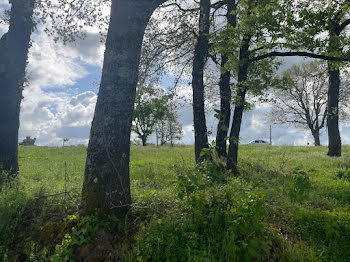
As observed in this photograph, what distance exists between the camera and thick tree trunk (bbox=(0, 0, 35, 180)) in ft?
25.3

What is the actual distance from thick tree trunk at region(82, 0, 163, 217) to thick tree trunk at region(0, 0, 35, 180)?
177 inches

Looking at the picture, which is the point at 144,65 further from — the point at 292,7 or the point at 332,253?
the point at 332,253

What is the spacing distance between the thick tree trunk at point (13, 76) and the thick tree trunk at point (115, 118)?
177 inches

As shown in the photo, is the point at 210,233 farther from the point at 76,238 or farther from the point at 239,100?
the point at 239,100

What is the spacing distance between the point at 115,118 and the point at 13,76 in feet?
17.3

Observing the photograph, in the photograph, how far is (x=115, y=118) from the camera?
4871 mm

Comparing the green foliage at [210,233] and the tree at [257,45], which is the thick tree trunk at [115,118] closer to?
the green foliage at [210,233]

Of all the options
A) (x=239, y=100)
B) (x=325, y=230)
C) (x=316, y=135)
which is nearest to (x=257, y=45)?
(x=239, y=100)

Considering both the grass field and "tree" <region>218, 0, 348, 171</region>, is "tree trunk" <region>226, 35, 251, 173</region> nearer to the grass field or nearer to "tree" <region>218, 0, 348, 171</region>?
"tree" <region>218, 0, 348, 171</region>

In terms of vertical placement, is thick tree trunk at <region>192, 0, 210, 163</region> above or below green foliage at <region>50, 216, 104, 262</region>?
above

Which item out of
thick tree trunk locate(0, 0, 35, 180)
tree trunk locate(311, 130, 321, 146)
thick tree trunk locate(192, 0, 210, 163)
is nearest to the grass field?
thick tree trunk locate(0, 0, 35, 180)

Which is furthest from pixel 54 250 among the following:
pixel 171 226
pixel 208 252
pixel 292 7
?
pixel 292 7

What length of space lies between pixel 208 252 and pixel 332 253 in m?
2.30

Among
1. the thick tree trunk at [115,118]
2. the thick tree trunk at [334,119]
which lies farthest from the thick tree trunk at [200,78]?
the thick tree trunk at [334,119]
